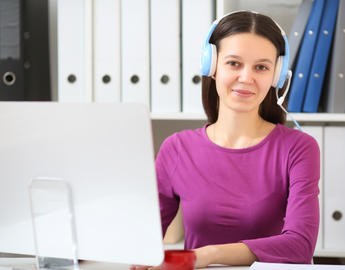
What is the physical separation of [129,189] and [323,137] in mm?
1035

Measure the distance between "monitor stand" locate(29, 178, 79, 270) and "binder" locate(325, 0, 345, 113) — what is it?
1074mm

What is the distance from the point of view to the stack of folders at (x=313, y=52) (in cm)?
162

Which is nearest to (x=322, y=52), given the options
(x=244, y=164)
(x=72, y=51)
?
(x=244, y=164)

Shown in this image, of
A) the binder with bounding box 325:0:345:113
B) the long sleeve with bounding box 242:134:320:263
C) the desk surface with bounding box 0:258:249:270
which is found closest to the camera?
the desk surface with bounding box 0:258:249:270

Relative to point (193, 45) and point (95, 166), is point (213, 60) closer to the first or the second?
point (193, 45)

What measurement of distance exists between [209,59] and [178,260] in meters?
0.60

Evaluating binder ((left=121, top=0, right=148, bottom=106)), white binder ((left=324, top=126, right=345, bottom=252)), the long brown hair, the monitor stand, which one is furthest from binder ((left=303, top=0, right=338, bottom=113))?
the monitor stand

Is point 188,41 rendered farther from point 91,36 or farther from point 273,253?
point 273,253

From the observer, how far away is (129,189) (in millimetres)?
734

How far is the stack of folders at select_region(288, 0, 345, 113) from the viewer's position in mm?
A: 1619

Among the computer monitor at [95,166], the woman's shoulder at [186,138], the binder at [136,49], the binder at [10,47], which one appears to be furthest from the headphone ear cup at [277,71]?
the binder at [10,47]

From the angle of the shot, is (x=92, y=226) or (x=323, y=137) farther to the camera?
(x=323, y=137)

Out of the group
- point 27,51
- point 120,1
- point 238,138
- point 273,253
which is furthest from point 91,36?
point 273,253

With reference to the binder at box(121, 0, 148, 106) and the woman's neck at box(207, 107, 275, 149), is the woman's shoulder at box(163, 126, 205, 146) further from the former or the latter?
the binder at box(121, 0, 148, 106)
